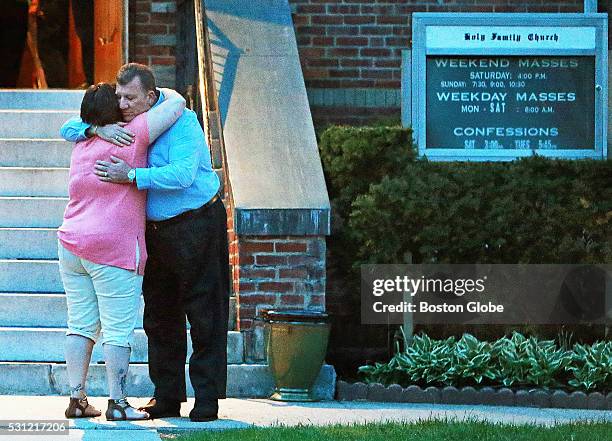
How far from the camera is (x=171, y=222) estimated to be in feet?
21.0

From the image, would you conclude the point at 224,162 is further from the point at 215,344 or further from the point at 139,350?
the point at 215,344

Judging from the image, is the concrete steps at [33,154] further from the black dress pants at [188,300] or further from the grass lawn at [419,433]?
the grass lawn at [419,433]

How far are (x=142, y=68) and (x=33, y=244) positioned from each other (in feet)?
8.57

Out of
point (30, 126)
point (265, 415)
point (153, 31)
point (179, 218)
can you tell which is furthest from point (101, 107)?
point (153, 31)

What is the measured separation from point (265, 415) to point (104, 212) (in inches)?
53.8

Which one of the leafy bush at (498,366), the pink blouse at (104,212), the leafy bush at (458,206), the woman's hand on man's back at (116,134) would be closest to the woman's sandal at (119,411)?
the pink blouse at (104,212)

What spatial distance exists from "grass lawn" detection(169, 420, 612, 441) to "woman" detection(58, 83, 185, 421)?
0.60 m

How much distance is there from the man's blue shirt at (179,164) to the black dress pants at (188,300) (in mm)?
70

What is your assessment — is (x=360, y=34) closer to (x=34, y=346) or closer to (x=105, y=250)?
(x=34, y=346)

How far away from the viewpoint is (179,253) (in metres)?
6.38


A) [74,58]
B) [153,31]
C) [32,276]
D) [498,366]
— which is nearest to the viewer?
[498,366]

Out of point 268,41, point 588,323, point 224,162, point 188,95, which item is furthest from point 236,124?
point 588,323

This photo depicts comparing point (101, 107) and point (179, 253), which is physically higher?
point (101, 107)

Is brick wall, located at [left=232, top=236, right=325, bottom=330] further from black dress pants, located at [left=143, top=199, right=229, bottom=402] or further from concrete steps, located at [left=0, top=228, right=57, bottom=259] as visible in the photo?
concrete steps, located at [left=0, top=228, right=57, bottom=259]
